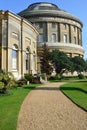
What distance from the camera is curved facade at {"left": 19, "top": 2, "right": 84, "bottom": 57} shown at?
76625mm

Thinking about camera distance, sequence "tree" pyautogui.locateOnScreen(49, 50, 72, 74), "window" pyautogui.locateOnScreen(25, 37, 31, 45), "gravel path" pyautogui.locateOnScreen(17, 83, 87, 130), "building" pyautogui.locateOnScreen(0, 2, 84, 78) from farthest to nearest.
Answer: "tree" pyautogui.locateOnScreen(49, 50, 72, 74), "window" pyautogui.locateOnScreen(25, 37, 31, 45), "building" pyautogui.locateOnScreen(0, 2, 84, 78), "gravel path" pyautogui.locateOnScreen(17, 83, 87, 130)

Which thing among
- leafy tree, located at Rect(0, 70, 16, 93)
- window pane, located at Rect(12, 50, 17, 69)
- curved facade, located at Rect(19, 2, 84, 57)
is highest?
curved facade, located at Rect(19, 2, 84, 57)

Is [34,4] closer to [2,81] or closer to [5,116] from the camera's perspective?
[2,81]

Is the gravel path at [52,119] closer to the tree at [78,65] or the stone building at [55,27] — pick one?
the tree at [78,65]

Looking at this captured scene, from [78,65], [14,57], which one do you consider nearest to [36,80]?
[14,57]

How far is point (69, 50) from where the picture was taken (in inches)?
2997

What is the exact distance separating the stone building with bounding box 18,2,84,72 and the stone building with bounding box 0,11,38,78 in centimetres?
2691

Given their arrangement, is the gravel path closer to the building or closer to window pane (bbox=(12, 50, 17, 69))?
the building

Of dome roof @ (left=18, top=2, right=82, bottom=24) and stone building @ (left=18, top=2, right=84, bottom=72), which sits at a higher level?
dome roof @ (left=18, top=2, right=82, bottom=24)

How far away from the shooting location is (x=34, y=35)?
172 feet

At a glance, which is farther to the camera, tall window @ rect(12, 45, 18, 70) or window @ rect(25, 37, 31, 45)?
window @ rect(25, 37, 31, 45)

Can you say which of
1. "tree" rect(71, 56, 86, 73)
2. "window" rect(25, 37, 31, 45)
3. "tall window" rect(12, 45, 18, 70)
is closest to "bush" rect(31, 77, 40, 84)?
"tall window" rect(12, 45, 18, 70)

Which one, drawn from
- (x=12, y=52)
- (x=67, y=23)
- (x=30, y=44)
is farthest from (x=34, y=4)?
(x=12, y=52)

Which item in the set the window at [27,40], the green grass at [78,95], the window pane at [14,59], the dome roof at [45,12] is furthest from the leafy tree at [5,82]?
the dome roof at [45,12]
